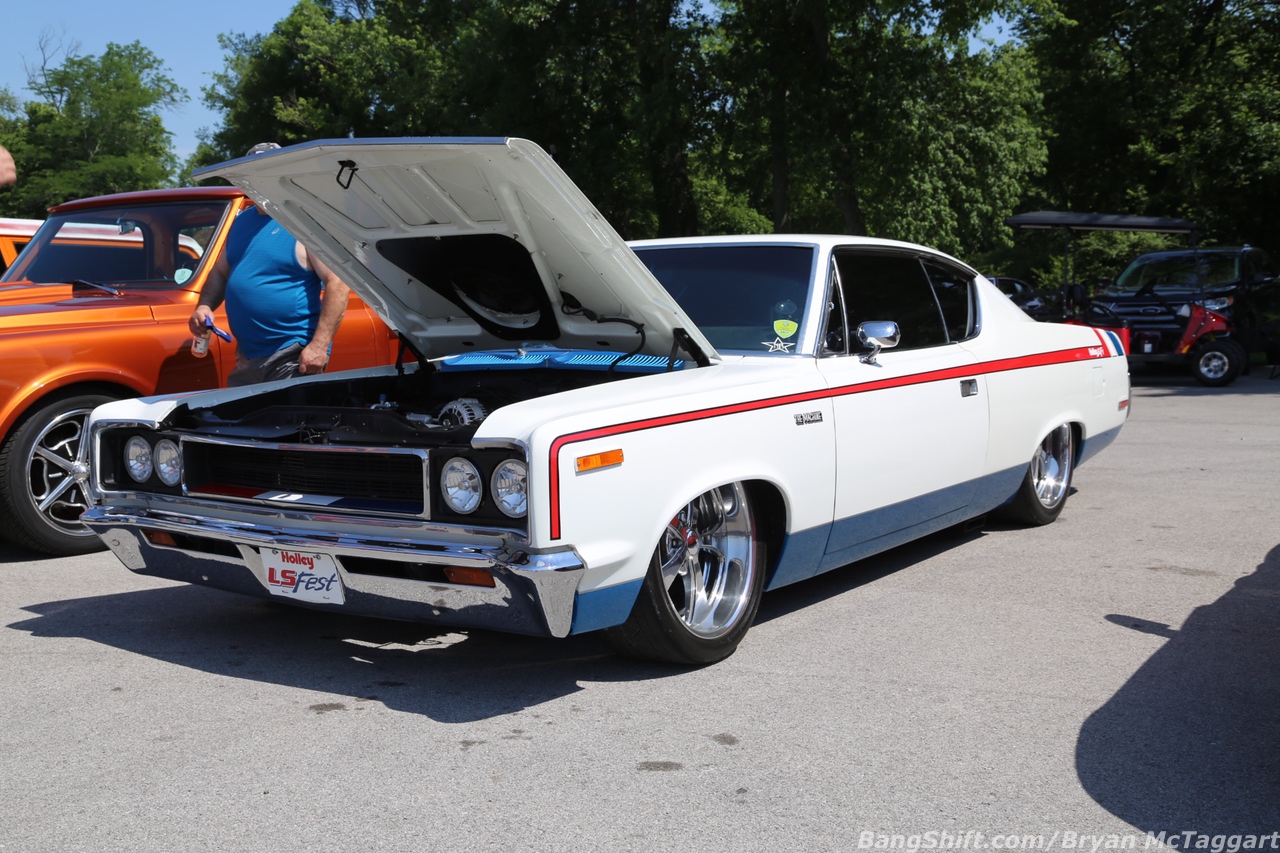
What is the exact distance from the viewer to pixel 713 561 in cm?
424

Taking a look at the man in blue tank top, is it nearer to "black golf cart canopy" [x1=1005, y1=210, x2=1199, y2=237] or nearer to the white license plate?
the white license plate

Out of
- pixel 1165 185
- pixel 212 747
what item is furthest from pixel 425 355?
pixel 1165 185

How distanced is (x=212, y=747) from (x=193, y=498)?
1.10m

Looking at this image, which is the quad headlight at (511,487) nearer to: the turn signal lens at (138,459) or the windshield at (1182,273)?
the turn signal lens at (138,459)

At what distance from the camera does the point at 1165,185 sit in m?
27.0

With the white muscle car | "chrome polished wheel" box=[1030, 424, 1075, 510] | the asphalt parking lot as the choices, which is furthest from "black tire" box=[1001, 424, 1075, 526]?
the asphalt parking lot

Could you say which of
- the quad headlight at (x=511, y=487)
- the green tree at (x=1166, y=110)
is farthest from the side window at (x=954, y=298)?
the green tree at (x=1166, y=110)

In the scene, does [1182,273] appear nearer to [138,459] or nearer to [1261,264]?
[1261,264]

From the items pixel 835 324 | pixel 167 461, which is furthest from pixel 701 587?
pixel 167 461

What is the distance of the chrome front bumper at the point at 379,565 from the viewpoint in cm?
342

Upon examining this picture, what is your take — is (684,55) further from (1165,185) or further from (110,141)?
(110,141)

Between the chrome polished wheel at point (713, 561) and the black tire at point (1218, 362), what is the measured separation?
42.0ft

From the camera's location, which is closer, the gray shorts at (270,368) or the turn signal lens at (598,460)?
the turn signal lens at (598,460)

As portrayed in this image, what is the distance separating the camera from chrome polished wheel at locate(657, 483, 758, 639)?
4051 millimetres
